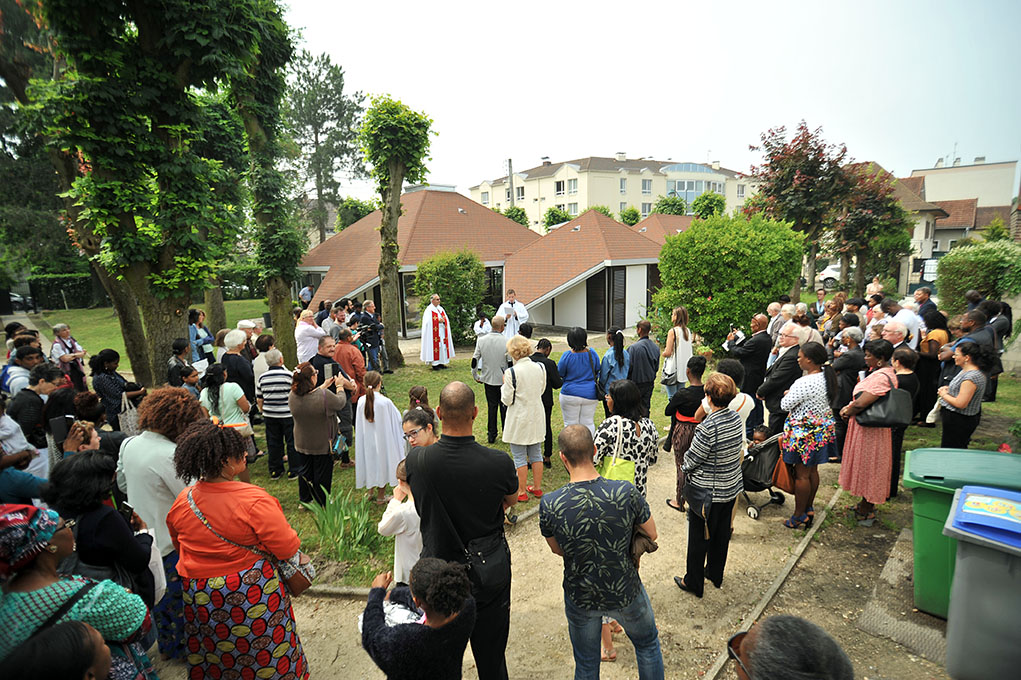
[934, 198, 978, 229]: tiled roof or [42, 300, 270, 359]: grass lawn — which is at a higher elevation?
[934, 198, 978, 229]: tiled roof

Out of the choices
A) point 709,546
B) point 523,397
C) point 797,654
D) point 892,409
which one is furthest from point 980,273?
point 797,654

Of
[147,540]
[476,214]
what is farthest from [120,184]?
[476,214]

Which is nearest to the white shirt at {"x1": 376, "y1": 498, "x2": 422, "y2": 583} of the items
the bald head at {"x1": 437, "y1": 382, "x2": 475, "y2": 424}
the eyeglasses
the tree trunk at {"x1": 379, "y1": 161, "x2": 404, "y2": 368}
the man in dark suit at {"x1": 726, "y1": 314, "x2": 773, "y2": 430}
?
the bald head at {"x1": 437, "y1": 382, "x2": 475, "y2": 424}

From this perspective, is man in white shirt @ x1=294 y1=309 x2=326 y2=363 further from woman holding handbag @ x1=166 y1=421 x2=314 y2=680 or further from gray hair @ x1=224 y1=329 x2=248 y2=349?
woman holding handbag @ x1=166 y1=421 x2=314 y2=680

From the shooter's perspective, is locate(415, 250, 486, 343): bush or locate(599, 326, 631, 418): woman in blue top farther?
locate(415, 250, 486, 343): bush

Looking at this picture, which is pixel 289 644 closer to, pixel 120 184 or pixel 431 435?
pixel 431 435

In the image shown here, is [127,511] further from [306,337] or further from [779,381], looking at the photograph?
[779,381]

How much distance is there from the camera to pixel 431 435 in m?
4.08

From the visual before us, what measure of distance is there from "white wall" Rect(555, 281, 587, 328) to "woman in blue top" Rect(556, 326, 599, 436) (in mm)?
12291

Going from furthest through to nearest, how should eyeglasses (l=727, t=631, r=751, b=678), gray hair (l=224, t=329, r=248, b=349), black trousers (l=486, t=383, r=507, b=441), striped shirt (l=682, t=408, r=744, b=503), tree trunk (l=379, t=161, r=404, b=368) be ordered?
tree trunk (l=379, t=161, r=404, b=368) < black trousers (l=486, t=383, r=507, b=441) < gray hair (l=224, t=329, r=248, b=349) < striped shirt (l=682, t=408, r=744, b=503) < eyeglasses (l=727, t=631, r=751, b=678)

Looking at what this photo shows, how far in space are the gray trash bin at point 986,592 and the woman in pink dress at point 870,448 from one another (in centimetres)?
175

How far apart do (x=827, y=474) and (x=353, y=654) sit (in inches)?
250

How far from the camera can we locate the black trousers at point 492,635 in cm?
285

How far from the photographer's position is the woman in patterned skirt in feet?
16.2
